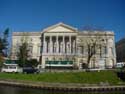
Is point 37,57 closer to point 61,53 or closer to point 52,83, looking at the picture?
point 61,53

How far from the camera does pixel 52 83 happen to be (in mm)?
63188

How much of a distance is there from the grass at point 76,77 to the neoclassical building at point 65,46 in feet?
138

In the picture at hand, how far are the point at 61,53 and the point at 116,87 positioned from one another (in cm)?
6317

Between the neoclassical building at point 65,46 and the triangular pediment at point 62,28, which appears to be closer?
the neoclassical building at point 65,46

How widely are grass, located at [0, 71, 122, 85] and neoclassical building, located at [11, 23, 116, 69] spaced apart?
4217 cm

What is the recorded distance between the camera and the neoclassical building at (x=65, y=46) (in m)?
119

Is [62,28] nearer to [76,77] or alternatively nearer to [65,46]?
[65,46]

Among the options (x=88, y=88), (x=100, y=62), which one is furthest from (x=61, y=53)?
(x=88, y=88)

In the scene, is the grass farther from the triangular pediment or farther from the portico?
the triangular pediment

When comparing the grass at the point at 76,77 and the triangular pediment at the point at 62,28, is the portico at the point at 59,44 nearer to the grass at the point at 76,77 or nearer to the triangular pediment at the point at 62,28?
the triangular pediment at the point at 62,28

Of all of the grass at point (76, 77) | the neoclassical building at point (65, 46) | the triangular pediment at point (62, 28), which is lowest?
the grass at point (76, 77)

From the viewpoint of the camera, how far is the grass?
67.2 m

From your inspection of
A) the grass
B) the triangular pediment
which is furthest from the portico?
the grass

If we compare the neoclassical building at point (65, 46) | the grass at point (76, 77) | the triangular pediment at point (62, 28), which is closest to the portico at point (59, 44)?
the neoclassical building at point (65, 46)
